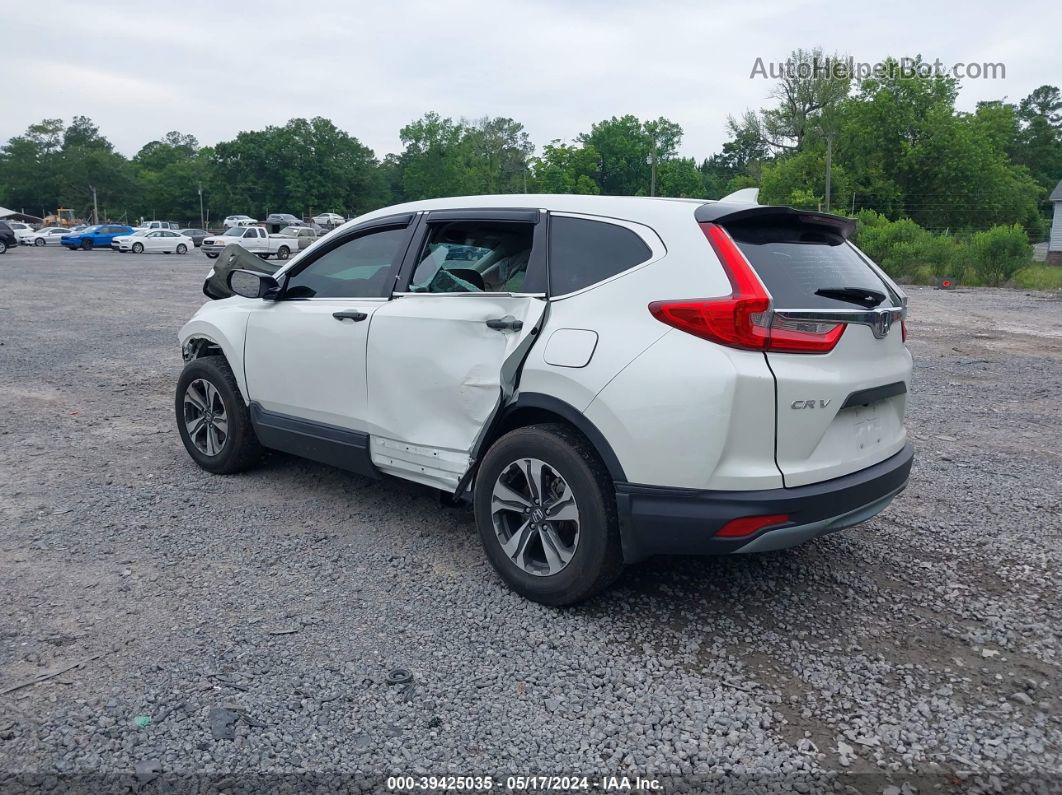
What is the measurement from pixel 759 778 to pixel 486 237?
111 inches

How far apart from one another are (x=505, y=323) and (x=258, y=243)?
39622 mm

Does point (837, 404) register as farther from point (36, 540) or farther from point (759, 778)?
point (36, 540)

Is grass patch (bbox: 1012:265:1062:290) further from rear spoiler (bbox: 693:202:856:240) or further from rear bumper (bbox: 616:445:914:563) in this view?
rear bumper (bbox: 616:445:914:563)

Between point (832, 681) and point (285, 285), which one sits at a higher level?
point (285, 285)

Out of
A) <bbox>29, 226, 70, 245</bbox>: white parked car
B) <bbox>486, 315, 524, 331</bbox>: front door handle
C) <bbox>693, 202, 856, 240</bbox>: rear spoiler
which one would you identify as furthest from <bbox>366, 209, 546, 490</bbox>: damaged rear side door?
<bbox>29, 226, 70, 245</bbox>: white parked car

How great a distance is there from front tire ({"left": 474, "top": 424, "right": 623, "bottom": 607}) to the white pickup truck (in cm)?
3909

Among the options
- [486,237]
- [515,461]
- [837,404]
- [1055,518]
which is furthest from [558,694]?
[1055,518]

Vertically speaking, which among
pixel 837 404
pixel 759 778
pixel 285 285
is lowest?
pixel 759 778

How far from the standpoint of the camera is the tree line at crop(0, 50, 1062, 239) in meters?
51.8

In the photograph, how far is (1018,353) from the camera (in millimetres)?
11578

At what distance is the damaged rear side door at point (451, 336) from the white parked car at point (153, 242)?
4719 cm

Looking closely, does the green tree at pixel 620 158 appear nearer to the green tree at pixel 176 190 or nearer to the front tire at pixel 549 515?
the green tree at pixel 176 190

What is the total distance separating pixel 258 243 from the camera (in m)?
Answer: 40.3

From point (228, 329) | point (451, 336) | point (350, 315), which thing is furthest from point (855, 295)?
point (228, 329)
